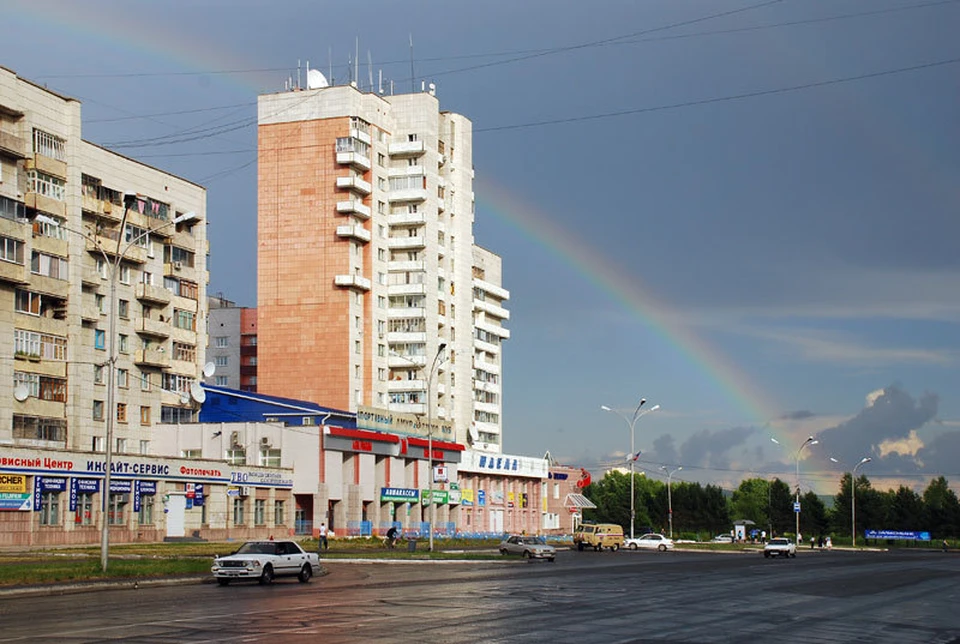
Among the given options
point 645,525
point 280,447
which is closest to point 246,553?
point 280,447

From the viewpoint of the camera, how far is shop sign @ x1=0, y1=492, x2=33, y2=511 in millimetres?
67688

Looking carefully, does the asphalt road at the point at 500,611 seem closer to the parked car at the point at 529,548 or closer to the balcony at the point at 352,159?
the parked car at the point at 529,548

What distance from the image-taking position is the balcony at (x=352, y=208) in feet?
404

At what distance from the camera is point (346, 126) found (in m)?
124

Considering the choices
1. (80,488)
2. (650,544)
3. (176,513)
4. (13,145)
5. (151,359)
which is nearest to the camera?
(80,488)

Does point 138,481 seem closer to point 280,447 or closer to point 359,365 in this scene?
point 280,447

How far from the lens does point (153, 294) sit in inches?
3784

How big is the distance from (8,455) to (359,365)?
5964cm

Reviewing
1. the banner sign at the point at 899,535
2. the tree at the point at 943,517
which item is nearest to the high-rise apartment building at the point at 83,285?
the banner sign at the point at 899,535

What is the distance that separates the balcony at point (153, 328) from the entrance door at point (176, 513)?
18.0 metres

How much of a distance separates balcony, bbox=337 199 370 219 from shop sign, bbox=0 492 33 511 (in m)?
58.9

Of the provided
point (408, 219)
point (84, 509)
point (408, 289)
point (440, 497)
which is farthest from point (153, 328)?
point (408, 219)

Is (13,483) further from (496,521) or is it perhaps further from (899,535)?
(899,535)

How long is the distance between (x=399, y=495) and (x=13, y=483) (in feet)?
151
